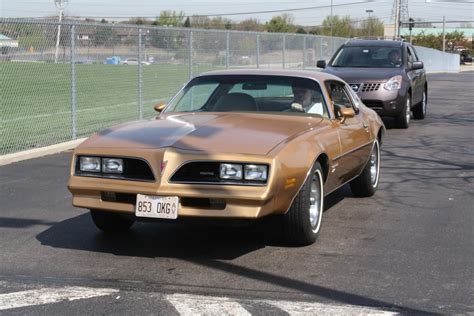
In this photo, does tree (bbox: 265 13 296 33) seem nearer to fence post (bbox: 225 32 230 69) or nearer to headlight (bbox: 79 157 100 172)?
fence post (bbox: 225 32 230 69)

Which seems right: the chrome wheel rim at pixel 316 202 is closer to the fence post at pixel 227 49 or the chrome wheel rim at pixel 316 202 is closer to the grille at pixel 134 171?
the grille at pixel 134 171

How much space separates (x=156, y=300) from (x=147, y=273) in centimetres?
63

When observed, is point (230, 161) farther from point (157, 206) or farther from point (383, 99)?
point (383, 99)

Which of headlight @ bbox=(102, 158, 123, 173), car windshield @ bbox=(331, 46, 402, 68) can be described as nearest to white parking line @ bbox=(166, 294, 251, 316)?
headlight @ bbox=(102, 158, 123, 173)

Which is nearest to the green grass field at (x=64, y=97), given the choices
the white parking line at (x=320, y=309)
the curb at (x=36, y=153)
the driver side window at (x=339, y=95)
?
the curb at (x=36, y=153)

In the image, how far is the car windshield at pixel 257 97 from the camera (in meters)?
6.86

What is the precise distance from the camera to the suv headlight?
14351 millimetres

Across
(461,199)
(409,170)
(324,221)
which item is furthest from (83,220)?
(409,170)

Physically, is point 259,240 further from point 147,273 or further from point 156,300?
point 156,300

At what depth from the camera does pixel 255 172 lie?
17.3 feet

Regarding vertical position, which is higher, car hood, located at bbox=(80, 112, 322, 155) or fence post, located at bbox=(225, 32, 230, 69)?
fence post, located at bbox=(225, 32, 230, 69)

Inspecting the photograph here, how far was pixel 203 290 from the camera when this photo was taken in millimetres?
4883

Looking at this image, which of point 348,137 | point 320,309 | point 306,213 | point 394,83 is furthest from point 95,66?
point 320,309

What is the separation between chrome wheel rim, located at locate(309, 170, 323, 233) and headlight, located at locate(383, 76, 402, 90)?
8664 millimetres
